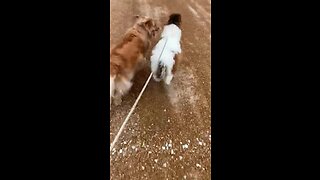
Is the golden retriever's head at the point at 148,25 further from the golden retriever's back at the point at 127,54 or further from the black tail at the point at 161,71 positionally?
the black tail at the point at 161,71

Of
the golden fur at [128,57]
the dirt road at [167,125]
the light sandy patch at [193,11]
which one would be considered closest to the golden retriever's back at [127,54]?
the golden fur at [128,57]

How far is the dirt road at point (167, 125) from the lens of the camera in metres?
2.55

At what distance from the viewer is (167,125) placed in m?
2.89

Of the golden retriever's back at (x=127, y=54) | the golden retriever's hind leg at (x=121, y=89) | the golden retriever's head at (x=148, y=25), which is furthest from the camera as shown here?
the golden retriever's head at (x=148, y=25)

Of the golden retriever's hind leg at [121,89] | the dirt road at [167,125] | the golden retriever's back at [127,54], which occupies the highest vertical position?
the golden retriever's back at [127,54]

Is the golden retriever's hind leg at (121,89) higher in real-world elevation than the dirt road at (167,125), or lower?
higher

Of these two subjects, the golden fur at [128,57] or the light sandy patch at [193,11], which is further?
the light sandy patch at [193,11]

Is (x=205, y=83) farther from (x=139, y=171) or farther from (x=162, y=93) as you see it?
(x=139, y=171)

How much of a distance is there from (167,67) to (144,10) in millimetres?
1671

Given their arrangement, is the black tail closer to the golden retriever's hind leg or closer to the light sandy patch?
the golden retriever's hind leg

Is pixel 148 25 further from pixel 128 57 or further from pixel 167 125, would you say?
pixel 167 125

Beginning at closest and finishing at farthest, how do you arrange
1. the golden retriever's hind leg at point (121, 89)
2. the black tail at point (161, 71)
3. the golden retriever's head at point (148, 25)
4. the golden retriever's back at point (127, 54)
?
1. the golden retriever's back at point (127, 54)
2. the golden retriever's hind leg at point (121, 89)
3. the black tail at point (161, 71)
4. the golden retriever's head at point (148, 25)

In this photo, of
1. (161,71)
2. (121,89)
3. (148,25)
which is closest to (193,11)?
(148,25)

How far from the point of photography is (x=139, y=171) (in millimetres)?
2520
